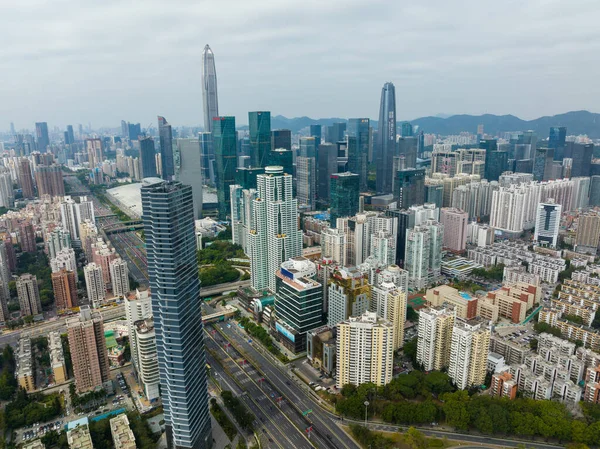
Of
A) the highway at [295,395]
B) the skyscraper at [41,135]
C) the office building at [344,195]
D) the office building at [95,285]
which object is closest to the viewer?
the highway at [295,395]

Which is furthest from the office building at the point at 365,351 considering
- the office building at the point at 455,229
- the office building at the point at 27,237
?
the office building at the point at 27,237

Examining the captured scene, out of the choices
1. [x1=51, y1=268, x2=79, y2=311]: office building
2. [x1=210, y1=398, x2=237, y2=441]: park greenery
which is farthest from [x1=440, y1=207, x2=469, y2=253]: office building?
[x1=51, y1=268, x2=79, y2=311]: office building

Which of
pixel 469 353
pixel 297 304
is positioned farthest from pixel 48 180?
pixel 469 353

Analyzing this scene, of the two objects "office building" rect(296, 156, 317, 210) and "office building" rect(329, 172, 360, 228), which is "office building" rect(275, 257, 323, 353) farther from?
"office building" rect(296, 156, 317, 210)

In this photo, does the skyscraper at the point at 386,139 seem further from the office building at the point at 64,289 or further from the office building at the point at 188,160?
the office building at the point at 64,289

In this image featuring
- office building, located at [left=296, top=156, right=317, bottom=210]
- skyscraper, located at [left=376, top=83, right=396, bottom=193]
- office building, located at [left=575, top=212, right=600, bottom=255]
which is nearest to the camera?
office building, located at [left=575, top=212, right=600, bottom=255]

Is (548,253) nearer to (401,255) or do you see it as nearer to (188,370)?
(401,255)
